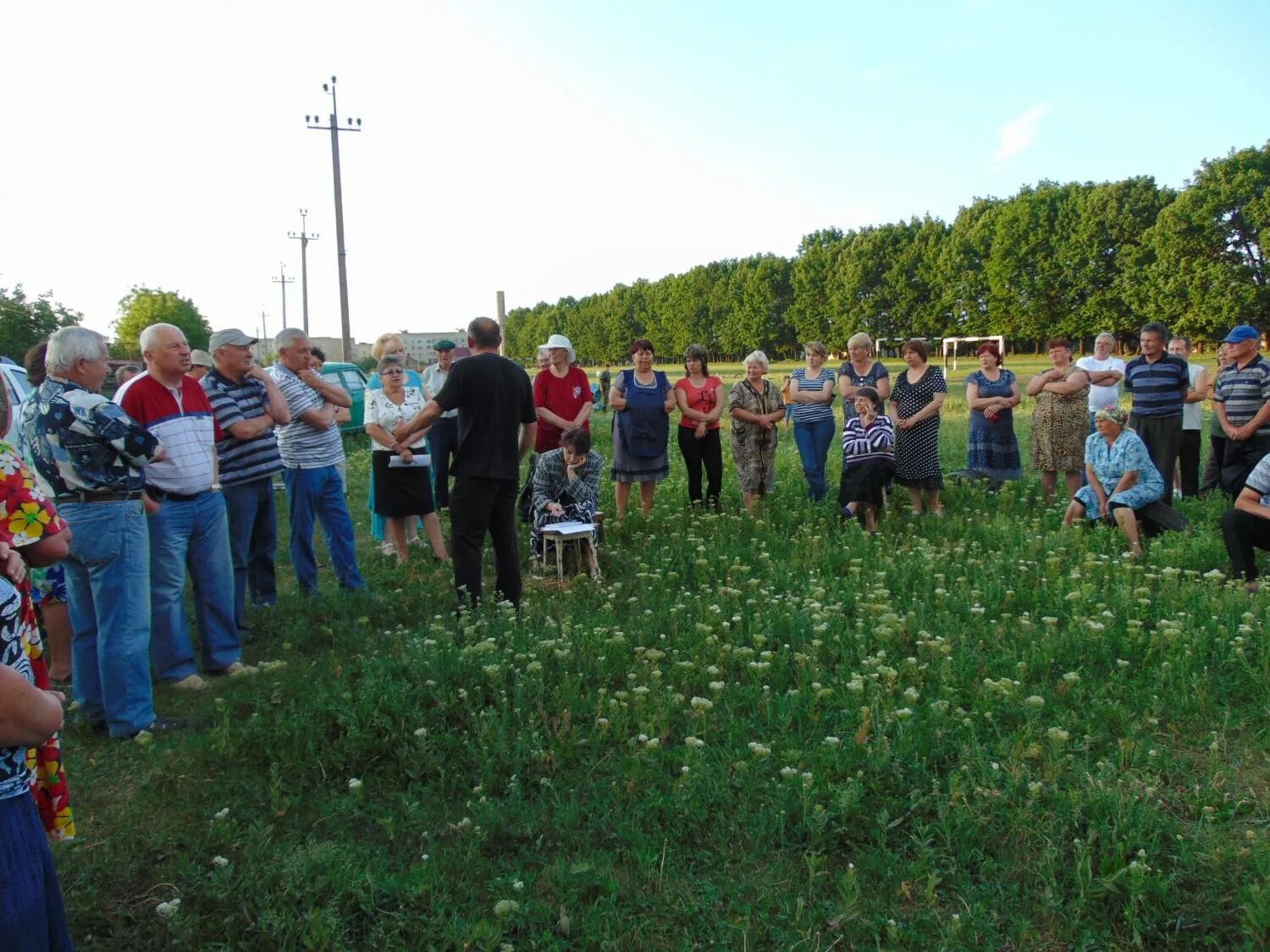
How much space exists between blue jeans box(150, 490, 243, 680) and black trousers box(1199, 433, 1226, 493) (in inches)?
341

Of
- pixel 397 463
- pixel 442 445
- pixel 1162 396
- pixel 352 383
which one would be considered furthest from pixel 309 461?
pixel 352 383

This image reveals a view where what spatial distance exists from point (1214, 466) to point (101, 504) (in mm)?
9430

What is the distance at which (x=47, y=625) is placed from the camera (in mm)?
5453

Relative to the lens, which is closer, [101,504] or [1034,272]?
[101,504]

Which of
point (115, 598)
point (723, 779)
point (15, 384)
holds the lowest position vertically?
point (723, 779)

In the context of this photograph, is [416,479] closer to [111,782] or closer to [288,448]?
[288,448]

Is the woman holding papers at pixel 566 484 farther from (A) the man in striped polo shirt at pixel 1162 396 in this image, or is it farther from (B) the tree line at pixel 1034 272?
(B) the tree line at pixel 1034 272

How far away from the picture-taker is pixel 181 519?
4.97 meters

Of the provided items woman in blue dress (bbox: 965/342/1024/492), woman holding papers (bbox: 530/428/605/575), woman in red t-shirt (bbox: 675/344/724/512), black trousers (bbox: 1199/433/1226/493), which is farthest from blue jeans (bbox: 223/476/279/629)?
black trousers (bbox: 1199/433/1226/493)

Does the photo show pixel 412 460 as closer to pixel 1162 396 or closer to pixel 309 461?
pixel 309 461

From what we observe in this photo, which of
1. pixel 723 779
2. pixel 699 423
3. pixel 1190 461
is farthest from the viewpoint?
pixel 1190 461

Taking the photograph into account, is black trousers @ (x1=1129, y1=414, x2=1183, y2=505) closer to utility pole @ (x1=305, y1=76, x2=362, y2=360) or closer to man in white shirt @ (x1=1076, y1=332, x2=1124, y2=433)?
man in white shirt @ (x1=1076, y1=332, x2=1124, y2=433)

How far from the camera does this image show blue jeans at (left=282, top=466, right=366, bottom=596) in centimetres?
667

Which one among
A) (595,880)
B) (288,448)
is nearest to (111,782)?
(595,880)
